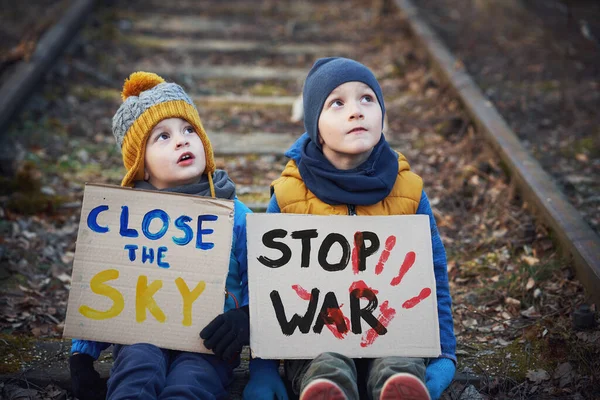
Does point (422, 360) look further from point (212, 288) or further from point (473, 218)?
point (473, 218)

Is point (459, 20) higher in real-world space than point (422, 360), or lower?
higher

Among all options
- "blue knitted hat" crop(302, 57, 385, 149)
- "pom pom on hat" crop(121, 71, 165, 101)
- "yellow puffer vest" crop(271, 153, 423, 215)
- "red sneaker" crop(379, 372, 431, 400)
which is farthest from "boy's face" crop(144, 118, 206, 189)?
"red sneaker" crop(379, 372, 431, 400)

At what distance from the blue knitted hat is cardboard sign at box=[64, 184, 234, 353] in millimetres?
514

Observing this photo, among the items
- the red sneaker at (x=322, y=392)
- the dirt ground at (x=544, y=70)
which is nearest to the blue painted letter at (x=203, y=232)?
the red sneaker at (x=322, y=392)

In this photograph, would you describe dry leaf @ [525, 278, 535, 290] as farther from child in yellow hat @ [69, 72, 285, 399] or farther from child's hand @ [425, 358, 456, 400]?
child in yellow hat @ [69, 72, 285, 399]

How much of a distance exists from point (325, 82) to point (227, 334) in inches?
42.9

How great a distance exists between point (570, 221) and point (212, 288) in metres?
2.11

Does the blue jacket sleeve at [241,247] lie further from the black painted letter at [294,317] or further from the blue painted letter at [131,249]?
the blue painted letter at [131,249]

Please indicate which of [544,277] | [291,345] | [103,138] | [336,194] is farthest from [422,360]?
[103,138]

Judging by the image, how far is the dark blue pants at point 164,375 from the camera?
2574mm

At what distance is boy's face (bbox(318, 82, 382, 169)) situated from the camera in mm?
2908

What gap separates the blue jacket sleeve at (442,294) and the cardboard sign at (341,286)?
0.13m

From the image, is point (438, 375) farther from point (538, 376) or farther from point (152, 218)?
point (152, 218)

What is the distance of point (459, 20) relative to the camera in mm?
8750
